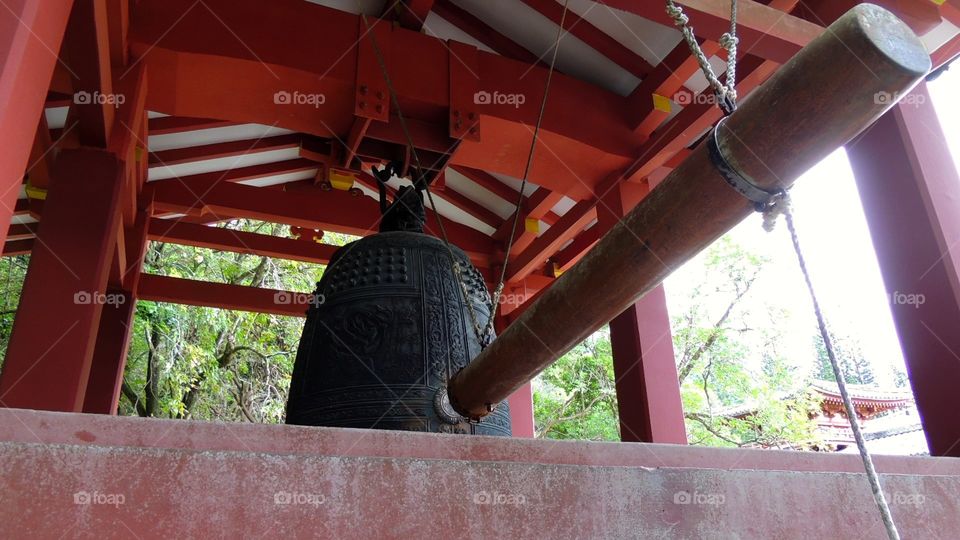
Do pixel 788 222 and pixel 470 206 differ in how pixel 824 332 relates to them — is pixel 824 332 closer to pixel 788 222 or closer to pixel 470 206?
pixel 788 222

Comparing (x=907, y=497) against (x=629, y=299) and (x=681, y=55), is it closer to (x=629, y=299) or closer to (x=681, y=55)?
(x=629, y=299)

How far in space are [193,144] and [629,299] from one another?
193 inches

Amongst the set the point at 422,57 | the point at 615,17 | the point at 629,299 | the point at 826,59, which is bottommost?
the point at 629,299

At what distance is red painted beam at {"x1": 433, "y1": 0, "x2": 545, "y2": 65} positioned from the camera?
3947mm

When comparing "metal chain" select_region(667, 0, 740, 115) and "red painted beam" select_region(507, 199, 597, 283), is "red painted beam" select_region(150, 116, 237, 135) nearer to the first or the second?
"red painted beam" select_region(507, 199, 597, 283)

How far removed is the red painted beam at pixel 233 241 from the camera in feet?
16.8

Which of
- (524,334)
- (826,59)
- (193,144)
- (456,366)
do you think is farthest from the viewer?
(193,144)

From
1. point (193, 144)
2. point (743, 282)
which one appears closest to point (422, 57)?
point (193, 144)

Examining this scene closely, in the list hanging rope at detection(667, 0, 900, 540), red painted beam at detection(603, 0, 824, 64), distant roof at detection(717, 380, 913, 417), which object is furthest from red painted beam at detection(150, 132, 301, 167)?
distant roof at detection(717, 380, 913, 417)

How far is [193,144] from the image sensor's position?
16.5 feet

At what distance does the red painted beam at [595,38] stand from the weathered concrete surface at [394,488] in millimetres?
2910

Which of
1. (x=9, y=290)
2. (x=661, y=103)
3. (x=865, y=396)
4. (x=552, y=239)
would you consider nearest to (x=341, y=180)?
(x=552, y=239)

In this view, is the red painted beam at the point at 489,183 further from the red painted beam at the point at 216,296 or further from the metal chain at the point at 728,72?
the metal chain at the point at 728,72

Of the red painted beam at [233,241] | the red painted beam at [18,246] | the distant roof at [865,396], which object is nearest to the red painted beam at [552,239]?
the red painted beam at [233,241]
